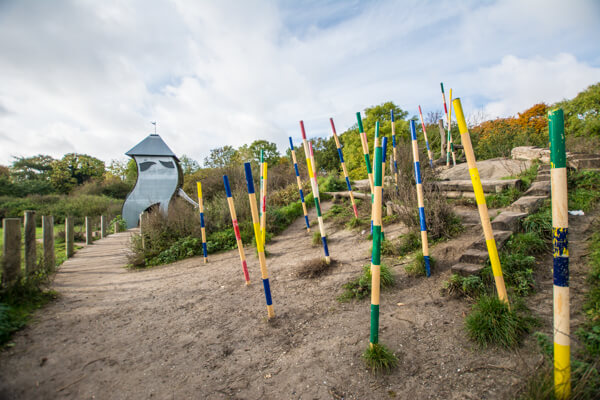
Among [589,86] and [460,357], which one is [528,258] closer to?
[460,357]

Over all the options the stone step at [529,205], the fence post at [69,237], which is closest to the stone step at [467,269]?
the stone step at [529,205]

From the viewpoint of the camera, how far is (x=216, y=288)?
470 cm

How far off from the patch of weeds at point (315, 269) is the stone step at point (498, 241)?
2.19 metres

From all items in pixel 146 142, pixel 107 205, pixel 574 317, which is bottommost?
pixel 574 317

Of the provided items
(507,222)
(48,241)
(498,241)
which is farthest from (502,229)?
(48,241)

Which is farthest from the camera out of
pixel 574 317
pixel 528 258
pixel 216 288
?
pixel 216 288

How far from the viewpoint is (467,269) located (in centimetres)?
311

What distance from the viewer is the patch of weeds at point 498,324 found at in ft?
7.35

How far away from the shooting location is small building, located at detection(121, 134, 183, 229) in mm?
15367

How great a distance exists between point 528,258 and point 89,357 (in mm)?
4961

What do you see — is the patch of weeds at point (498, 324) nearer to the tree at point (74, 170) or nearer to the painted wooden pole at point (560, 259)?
the painted wooden pole at point (560, 259)

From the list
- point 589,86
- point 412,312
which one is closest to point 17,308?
point 412,312

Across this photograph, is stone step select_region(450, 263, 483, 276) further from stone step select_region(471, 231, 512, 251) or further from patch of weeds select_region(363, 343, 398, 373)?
patch of weeds select_region(363, 343, 398, 373)

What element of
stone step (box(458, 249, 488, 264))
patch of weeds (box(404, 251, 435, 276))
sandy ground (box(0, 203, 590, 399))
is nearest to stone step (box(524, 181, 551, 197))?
sandy ground (box(0, 203, 590, 399))
